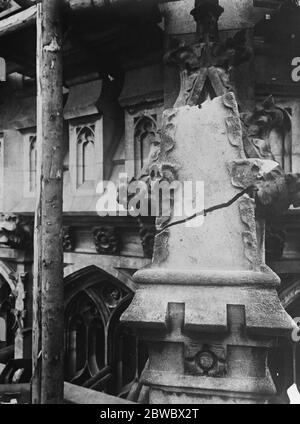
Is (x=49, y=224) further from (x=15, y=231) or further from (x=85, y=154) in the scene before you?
(x=15, y=231)

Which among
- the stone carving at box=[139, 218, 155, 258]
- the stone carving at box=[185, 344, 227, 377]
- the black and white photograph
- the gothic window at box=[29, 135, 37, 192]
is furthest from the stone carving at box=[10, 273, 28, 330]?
the stone carving at box=[185, 344, 227, 377]

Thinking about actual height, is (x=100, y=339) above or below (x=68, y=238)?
below

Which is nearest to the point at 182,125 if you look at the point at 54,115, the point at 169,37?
the point at 54,115

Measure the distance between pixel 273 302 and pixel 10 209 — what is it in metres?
3.22

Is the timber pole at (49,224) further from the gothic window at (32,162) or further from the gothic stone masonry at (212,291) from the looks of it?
the gothic window at (32,162)

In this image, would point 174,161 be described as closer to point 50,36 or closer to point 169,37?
point 50,36

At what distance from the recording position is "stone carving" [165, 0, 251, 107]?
210 centimetres

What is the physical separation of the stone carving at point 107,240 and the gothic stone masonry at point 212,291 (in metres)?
1.49

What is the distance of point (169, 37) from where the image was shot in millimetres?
2949

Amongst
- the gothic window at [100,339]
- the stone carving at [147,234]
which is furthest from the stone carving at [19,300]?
the stone carving at [147,234]

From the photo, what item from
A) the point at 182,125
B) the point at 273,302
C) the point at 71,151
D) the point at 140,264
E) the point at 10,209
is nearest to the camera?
the point at 273,302

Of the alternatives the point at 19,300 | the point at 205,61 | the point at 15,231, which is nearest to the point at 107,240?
the point at 15,231

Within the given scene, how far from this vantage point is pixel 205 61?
7.23ft

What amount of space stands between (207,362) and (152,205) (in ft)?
2.55
